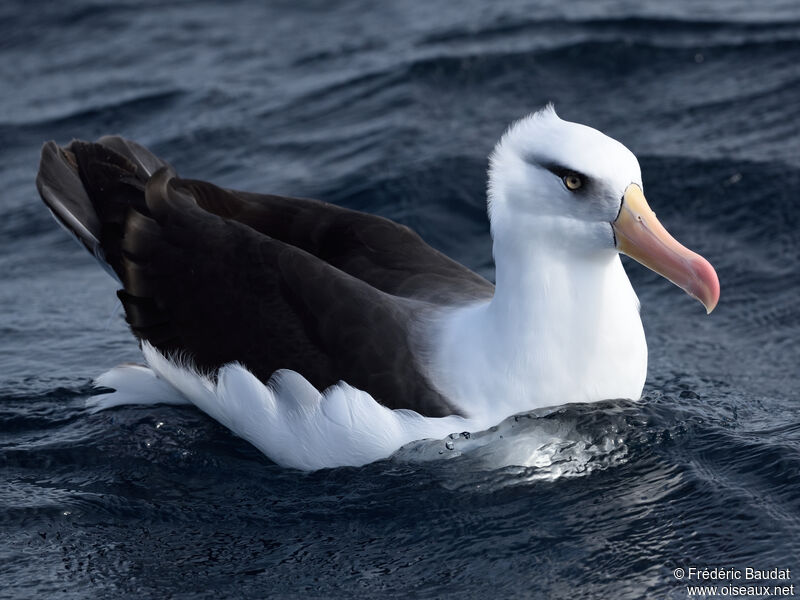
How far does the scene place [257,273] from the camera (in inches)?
235

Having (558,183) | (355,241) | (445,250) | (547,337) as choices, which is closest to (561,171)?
(558,183)

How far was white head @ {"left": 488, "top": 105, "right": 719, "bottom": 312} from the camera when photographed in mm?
5293

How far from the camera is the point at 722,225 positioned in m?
8.68

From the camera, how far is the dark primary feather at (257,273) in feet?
18.7

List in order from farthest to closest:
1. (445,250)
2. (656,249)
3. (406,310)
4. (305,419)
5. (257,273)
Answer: (445,250), (257,273), (406,310), (305,419), (656,249)

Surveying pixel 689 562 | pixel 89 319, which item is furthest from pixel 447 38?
pixel 689 562

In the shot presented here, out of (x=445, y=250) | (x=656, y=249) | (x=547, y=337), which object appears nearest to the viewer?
(x=656, y=249)

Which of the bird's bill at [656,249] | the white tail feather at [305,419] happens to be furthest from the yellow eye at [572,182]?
the white tail feather at [305,419]

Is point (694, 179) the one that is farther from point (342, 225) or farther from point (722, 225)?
point (342, 225)

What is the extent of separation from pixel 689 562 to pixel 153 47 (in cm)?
897

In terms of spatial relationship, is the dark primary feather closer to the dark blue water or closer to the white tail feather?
the white tail feather

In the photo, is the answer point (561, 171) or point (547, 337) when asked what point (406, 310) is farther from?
point (561, 171)

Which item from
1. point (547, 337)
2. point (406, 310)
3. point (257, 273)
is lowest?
point (547, 337)

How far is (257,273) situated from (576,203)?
158 centimetres
